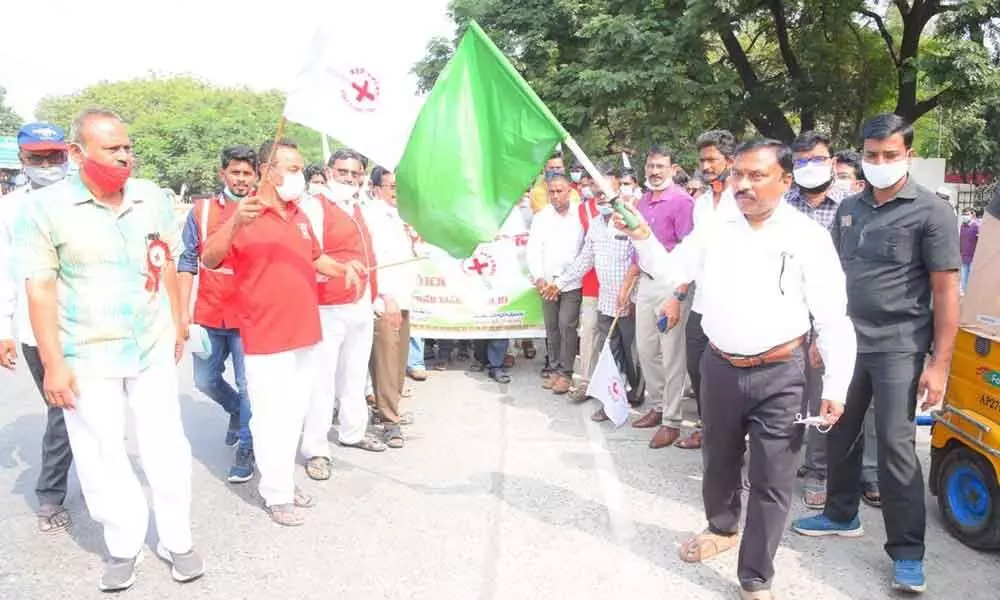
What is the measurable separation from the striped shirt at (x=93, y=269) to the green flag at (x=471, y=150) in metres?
1.41

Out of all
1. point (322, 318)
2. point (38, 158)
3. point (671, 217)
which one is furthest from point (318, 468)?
point (671, 217)

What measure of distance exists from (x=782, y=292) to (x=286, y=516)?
282cm

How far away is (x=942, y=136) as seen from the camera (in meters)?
21.7

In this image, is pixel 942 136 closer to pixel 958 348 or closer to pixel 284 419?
pixel 958 348

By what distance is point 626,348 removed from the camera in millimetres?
6719

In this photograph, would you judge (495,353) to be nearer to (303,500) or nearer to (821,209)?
(303,500)

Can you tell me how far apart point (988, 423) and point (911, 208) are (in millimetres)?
1103

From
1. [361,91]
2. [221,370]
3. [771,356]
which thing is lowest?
[221,370]

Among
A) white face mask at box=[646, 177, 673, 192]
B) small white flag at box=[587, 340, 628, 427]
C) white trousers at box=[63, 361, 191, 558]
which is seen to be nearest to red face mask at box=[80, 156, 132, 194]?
white trousers at box=[63, 361, 191, 558]

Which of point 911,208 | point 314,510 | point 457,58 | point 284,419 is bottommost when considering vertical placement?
point 314,510

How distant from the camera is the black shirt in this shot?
3566 millimetres

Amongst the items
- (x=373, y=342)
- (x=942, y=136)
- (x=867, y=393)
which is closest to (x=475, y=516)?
(x=373, y=342)

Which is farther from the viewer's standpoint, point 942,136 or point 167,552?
point 942,136

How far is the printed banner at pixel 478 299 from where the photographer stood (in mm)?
7961
